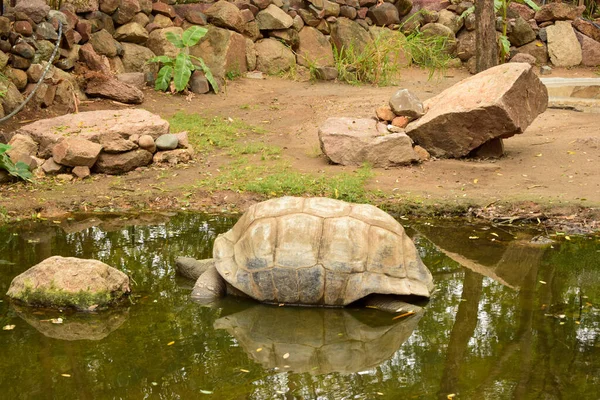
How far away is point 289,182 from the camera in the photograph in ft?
28.8

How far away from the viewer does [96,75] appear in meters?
12.3

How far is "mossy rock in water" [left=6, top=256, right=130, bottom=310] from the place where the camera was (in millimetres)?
5570

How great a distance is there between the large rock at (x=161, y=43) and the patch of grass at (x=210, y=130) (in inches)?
101

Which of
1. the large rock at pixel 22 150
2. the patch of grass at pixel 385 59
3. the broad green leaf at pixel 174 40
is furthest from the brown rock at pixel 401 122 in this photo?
the broad green leaf at pixel 174 40

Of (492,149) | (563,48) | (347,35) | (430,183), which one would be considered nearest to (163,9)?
(347,35)

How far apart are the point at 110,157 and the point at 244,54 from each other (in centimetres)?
626

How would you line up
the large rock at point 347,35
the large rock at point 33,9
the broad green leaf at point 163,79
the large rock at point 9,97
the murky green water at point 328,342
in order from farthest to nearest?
the large rock at point 347,35, the broad green leaf at point 163,79, the large rock at point 33,9, the large rock at point 9,97, the murky green water at point 328,342

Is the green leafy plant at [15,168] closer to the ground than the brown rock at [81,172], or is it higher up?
higher up

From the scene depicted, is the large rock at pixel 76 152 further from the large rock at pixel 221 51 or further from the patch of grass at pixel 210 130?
the large rock at pixel 221 51

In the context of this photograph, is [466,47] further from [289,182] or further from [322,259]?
[322,259]

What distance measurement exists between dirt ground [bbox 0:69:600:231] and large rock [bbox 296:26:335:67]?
4083 millimetres

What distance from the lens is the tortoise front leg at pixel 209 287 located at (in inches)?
228

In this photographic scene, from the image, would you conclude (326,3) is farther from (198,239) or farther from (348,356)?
(348,356)

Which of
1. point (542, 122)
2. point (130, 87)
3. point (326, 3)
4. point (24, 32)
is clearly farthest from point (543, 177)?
point (326, 3)
